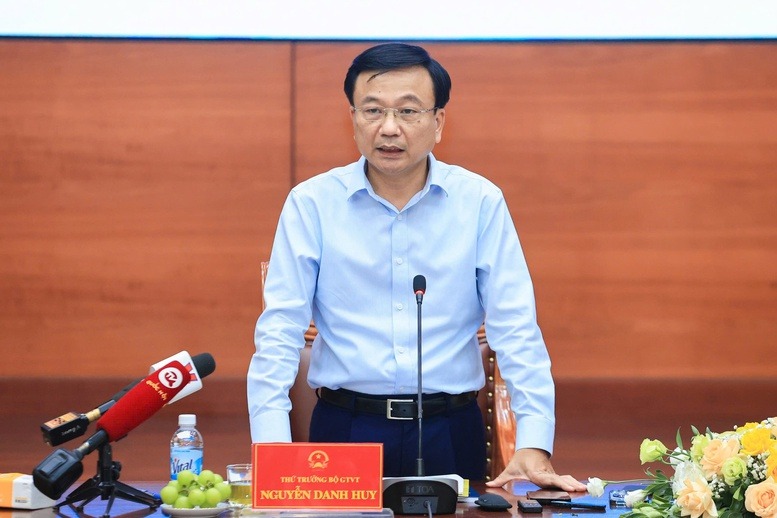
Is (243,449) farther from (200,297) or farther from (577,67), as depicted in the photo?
(577,67)

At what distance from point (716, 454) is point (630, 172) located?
270 cm

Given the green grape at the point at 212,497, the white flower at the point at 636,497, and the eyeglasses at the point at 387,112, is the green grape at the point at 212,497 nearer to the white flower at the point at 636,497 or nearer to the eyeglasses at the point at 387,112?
the white flower at the point at 636,497

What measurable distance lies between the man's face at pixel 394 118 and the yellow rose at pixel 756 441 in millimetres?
1089

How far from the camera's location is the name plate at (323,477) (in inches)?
66.5

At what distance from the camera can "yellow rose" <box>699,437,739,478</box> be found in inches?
57.3

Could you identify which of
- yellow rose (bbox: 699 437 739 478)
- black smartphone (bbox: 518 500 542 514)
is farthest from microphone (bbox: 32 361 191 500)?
yellow rose (bbox: 699 437 739 478)

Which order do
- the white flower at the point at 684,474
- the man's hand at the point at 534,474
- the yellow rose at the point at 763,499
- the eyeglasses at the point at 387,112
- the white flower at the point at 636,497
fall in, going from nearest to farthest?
1. the yellow rose at the point at 763,499
2. the white flower at the point at 684,474
3. the white flower at the point at 636,497
4. the man's hand at the point at 534,474
5. the eyeglasses at the point at 387,112

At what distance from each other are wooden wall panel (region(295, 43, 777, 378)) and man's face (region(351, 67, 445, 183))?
171 cm

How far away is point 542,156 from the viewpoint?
4.09 meters

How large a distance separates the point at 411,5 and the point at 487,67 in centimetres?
39

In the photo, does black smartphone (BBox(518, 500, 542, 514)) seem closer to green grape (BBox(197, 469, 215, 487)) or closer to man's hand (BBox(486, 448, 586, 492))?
man's hand (BBox(486, 448, 586, 492))

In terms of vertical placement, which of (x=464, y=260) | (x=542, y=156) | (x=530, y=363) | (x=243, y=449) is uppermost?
(x=542, y=156)

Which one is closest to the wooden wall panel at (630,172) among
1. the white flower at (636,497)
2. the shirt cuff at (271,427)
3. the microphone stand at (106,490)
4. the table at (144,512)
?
the shirt cuff at (271,427)

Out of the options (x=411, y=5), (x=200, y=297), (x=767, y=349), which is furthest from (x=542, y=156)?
(x=200, y=297)
